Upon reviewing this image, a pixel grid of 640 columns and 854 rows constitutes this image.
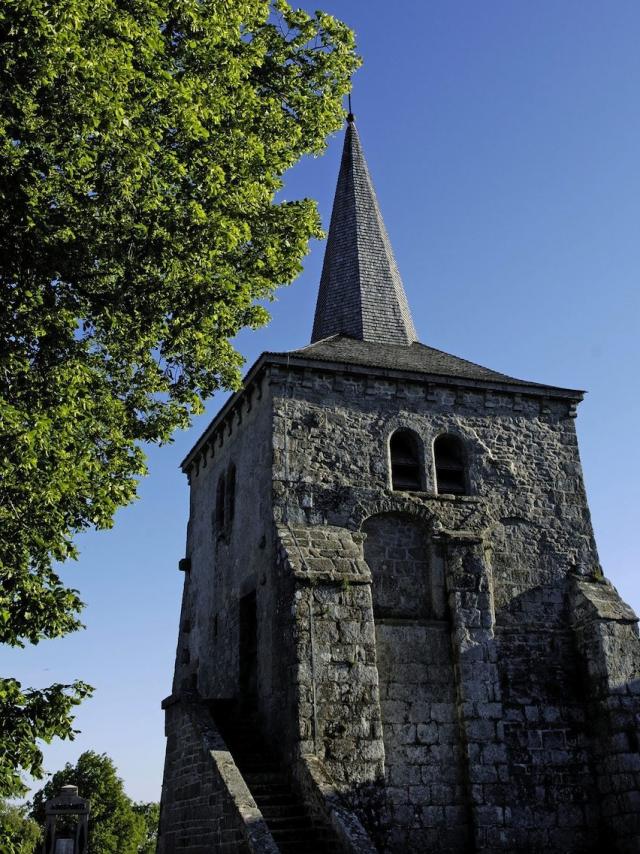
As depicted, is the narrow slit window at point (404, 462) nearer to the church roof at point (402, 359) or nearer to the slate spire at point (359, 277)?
the church roof at point (402, 359)

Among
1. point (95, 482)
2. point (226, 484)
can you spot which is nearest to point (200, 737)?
point (95, 482)

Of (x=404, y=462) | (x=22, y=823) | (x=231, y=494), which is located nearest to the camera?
(x=404, y=462)

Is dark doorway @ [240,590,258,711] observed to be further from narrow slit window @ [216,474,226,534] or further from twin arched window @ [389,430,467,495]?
twin arched window @ [389,430,467,495]

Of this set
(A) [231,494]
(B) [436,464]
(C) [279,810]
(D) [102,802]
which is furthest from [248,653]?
(D) [102,802]

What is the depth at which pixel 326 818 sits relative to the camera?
984cm

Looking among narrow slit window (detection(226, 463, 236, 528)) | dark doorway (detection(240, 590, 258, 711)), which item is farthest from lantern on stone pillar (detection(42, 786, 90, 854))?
narrow slit window (detection(226, 463, 236, 528))

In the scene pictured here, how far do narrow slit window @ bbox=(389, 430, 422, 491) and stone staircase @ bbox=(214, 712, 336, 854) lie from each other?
4703mm

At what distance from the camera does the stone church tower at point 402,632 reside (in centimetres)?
1122

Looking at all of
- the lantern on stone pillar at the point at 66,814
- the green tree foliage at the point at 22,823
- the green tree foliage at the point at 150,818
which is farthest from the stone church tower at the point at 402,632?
the green tree foliage at the point at 150,818

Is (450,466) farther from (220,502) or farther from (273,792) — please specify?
(273,792)

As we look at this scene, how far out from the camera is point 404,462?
46.8 ft

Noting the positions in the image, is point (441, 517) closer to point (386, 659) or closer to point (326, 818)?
point (386, 659)

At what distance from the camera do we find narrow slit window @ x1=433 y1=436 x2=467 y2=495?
14438 mm

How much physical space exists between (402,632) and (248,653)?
9.92 feet
